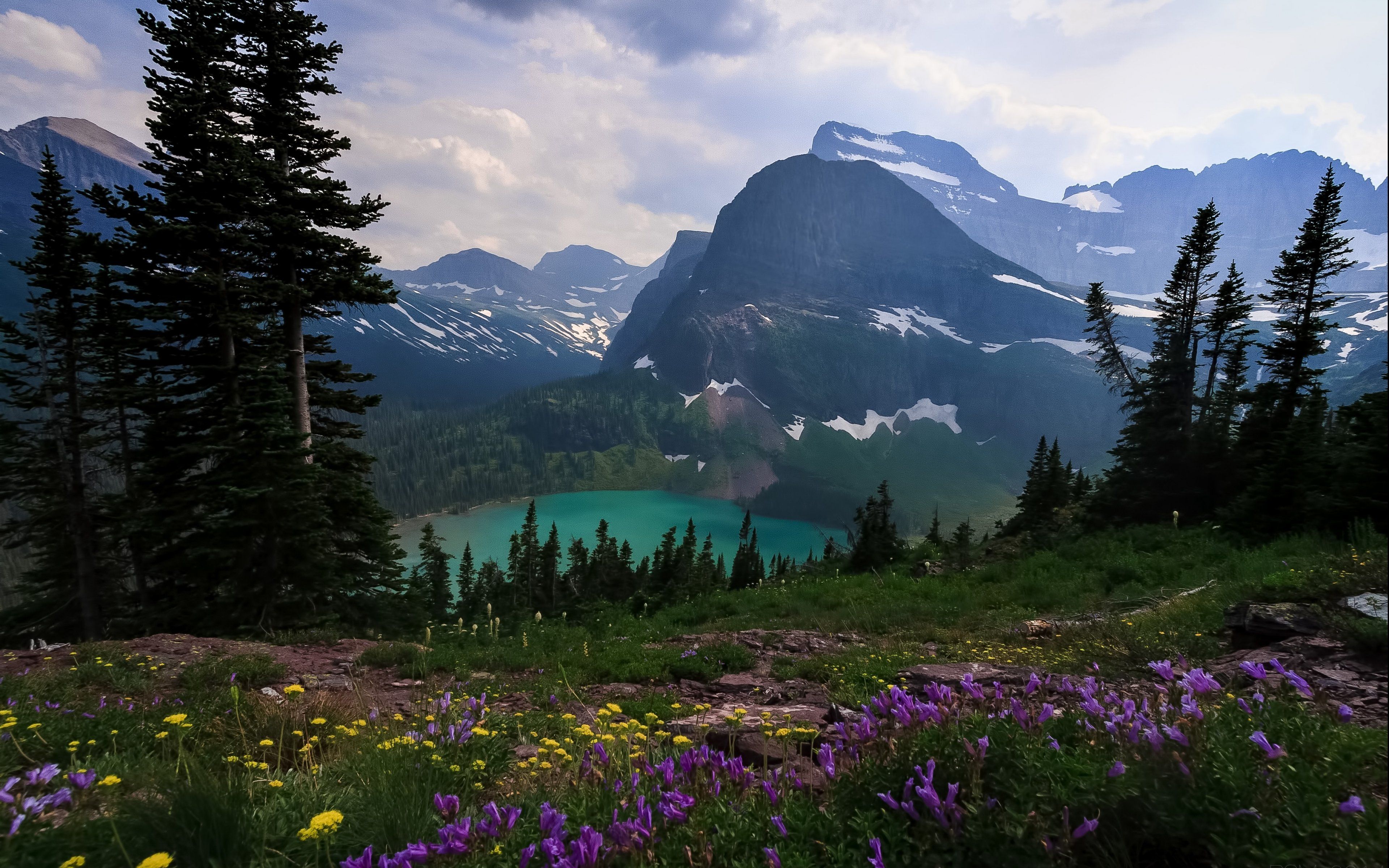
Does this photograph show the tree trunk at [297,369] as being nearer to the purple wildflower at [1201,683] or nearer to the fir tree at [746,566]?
the fir tree at [746,566]

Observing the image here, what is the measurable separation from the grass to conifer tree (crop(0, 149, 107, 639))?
14.3 m

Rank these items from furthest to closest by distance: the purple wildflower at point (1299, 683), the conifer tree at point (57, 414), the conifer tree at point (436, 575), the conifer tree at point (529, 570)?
1. the conifer tree at point (529, 570)
2. the conifer tree at point (436, 575)
3. the conifer tree at point (57, 414)
4. the purple wildflower at point (1299, 683)

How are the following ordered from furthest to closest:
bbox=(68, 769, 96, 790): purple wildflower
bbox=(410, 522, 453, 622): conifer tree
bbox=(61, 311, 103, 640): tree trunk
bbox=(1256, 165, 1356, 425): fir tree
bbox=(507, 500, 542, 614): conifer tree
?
1. bbox=(507, 500, 542, 614): conifer tree
2. bbox=(410, 522, 453, 622): conifer tree
3. bbox=(1256, 165, 1356, 425): fir tree
4. bbox=(61, 311, 103, 640): tree trunk
5. bbox=(68, 769, 96, 790): purple wildflower

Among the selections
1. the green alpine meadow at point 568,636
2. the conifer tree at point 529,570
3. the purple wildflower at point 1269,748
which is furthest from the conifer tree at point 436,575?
the purple wildflower at point 1269,748

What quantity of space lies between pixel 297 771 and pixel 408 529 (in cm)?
19209

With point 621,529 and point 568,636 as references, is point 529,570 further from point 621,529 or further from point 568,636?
point 621,529

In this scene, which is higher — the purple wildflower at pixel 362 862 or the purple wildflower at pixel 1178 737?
the purple wildflower at pixel 1178 737

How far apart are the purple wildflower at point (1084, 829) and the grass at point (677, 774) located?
0.25 feet

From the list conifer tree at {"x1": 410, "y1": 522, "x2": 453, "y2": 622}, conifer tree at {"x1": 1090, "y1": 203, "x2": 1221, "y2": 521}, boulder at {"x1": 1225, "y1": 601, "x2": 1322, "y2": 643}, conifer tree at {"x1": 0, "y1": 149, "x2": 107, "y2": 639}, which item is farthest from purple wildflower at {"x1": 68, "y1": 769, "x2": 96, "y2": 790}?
conifer tree at {"x1": 410, "y1": 522, "x2": 453, "y2": 622}

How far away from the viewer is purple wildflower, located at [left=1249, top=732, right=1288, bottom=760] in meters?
1.86

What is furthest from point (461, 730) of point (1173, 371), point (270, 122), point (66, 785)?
point (1173, 371)

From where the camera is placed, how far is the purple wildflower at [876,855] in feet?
6.57

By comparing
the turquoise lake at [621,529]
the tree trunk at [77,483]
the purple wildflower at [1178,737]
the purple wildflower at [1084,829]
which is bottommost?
the turquoise lake at [621,529]

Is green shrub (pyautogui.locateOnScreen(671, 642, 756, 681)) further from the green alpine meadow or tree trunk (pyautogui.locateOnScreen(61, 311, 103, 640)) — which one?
tree trunk (pyautogui.locateOnScreen(61, 311, 103, 640))
